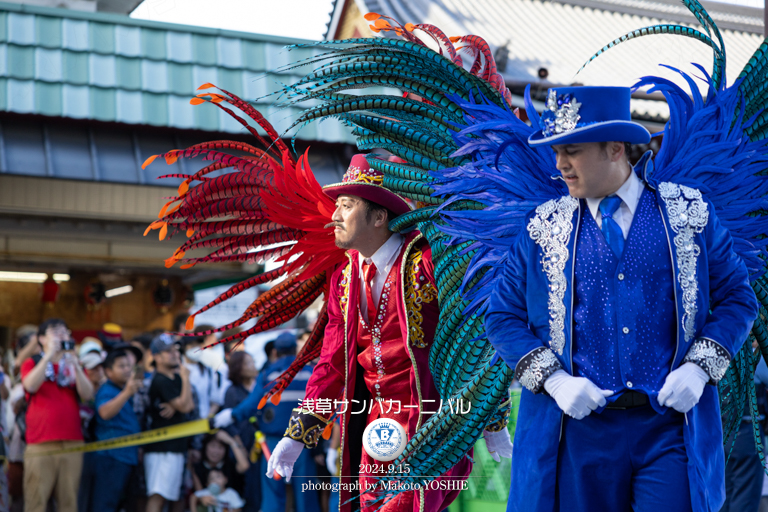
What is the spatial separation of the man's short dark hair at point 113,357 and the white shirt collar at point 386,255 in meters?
3.13

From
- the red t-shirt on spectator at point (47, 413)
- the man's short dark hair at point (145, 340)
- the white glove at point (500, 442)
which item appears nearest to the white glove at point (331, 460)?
the man's short dark hair at point (145, 340)

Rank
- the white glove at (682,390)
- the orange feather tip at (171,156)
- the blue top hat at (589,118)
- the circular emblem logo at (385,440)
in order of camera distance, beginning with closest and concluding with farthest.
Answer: the white glove at (682,390) < the blue top hat at (589,118) < the circular emblem logo at (385,440) < the orange feather tip at (171,156)

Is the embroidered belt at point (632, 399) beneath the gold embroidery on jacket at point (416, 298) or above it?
beneath

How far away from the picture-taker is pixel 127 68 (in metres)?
6.14

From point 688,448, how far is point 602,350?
0.31 m

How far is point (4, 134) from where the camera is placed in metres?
5.81

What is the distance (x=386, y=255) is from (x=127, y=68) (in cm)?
357

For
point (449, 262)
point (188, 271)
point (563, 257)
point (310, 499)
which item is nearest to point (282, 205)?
point (449, 262)

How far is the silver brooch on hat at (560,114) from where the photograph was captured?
2223mm

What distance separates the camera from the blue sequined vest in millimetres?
2160

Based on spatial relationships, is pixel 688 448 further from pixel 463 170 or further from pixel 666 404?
pixel 463 170

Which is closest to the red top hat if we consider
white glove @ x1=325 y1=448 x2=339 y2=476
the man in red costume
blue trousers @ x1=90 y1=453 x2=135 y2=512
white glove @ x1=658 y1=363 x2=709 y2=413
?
the man in red costume

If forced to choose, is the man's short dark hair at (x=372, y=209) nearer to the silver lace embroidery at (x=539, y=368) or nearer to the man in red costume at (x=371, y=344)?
the man in red costume at (x=371, y=344)

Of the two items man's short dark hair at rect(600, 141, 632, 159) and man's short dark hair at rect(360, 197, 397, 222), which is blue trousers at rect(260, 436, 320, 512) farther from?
man's short dark hair at rect(600, 141, 632, 159)
